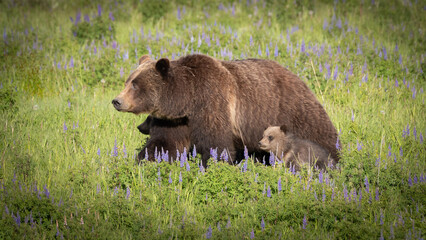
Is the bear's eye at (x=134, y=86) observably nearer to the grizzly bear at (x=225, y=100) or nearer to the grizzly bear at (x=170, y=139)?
the grizzly bear at (x=225, y=100)

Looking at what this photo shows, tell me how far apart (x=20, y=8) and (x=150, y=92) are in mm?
8701

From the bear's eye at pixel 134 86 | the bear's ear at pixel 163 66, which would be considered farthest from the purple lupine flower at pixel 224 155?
the bear's eye at pixel 134 86

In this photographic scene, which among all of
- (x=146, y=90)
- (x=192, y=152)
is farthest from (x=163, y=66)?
(x=192, y=152)

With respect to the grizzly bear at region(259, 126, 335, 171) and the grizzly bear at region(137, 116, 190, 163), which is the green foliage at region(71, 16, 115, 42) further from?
the grizzly bear at region(259, 126, 335, 171)

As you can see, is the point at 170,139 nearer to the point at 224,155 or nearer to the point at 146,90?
the point at 146,90

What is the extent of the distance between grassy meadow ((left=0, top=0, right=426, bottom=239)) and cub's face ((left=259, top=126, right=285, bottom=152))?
390mm

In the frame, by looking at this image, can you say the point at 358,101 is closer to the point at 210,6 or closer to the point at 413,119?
the point at 413,119

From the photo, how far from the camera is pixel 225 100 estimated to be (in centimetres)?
562

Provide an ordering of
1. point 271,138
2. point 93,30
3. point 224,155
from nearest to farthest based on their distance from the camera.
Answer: point 224,155, point 271,138, point 93,30

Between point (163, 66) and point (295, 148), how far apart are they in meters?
1.78

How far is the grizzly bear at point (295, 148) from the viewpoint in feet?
19.1

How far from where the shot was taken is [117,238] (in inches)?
171

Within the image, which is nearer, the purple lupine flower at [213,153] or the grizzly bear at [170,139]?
the purple lupine flower at [213,153]

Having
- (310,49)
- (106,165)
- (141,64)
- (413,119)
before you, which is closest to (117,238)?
(106,165)
